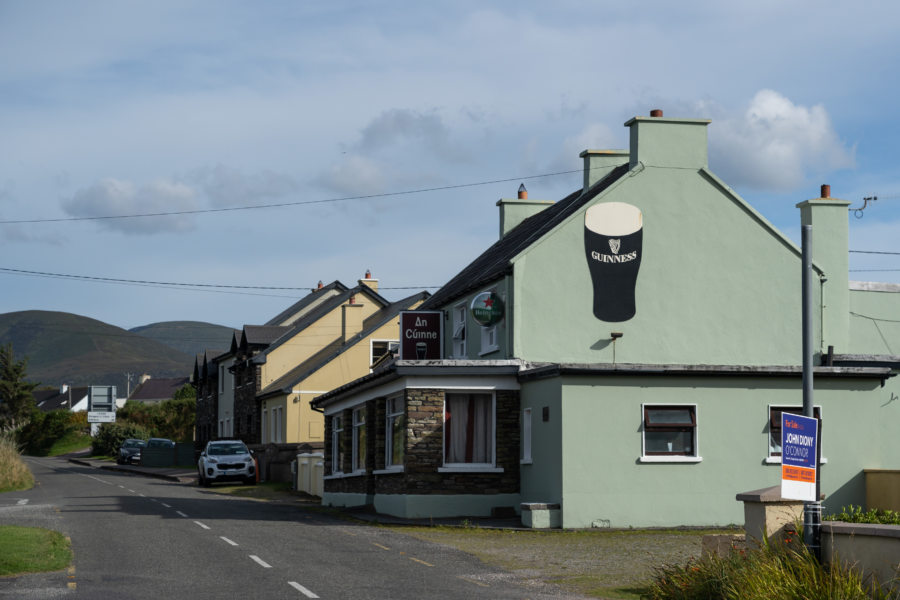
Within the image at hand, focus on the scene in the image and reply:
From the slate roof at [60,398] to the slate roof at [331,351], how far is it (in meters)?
108

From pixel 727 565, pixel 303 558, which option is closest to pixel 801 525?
pixel 727 565

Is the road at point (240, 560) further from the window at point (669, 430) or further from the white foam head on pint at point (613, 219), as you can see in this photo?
the white foam head on pint at point (613, 219)

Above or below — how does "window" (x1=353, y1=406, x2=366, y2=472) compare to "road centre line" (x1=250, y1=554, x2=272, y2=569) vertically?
above

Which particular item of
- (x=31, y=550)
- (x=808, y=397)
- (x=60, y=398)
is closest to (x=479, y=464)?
(x=31, y=550)

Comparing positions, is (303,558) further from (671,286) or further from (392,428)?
(671,286)

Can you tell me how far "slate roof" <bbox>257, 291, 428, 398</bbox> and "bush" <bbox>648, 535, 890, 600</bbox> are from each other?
38.9 meters

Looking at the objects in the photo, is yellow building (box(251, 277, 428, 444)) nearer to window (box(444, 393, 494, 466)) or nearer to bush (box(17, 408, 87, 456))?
window (box(444, 393, 494, 466))

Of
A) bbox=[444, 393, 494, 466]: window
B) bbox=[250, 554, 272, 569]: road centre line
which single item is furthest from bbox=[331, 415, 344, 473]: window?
bbox=[250, 554, 272, 569]: road centre line

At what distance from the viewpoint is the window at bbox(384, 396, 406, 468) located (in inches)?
1089

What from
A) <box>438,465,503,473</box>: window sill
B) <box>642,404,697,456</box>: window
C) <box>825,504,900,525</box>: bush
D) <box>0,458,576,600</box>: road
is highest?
<box>642,404,697,456</box>: window

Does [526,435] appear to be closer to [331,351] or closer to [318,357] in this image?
[331,351]

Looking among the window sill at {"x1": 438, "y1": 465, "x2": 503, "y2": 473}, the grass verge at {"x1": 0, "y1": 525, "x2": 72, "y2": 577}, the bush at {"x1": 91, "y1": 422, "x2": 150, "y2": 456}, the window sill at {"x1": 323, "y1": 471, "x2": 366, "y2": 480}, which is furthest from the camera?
the bush at {"x1": 91, "y1": 422, "x2": 150, "y2": 456}

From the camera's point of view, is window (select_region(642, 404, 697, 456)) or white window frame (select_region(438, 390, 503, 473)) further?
white window frame (select_region(438, 390, 503, 473))

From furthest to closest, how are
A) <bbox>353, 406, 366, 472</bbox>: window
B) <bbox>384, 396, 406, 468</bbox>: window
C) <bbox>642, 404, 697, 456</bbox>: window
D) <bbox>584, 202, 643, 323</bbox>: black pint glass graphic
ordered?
<bbox>353, 406, 366, 472</bbox>: window, <bbox>584, 202, 643, 323</bbox>: black pint glass graphic, <bbox>384, 396, 406, 468</bbox>: window, <bbox>642, 404, 697, 456</bbox>: window
